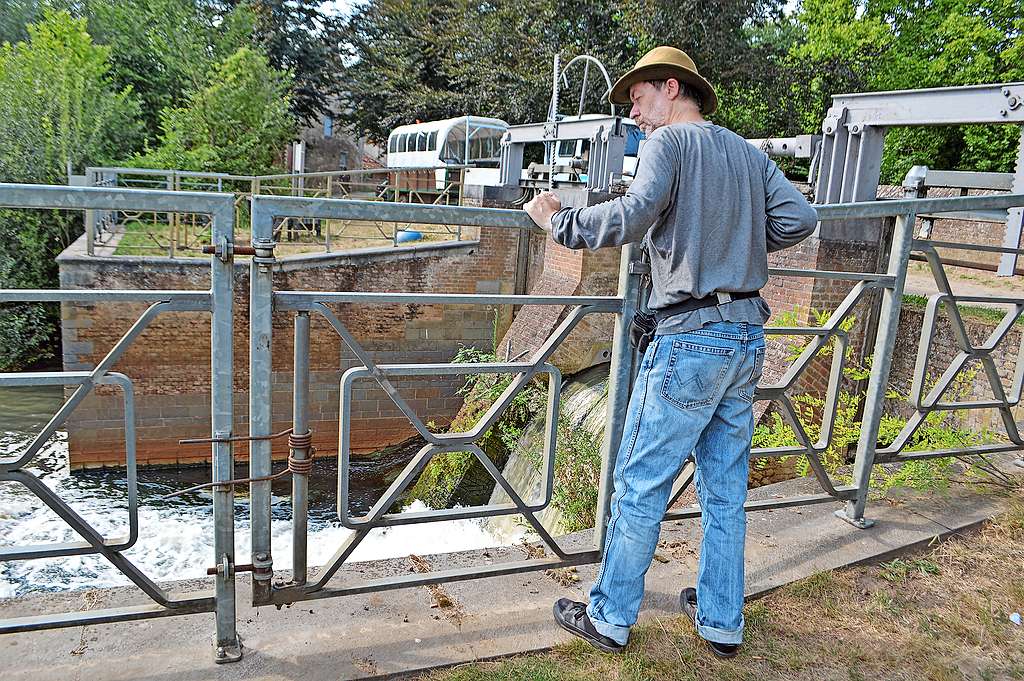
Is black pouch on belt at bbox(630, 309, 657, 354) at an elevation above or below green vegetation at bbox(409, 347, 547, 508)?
above

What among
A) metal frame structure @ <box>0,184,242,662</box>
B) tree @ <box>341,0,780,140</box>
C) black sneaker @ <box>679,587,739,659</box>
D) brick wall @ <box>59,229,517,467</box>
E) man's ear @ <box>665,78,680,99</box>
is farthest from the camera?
tree @ <box>341,0,780,140</box>

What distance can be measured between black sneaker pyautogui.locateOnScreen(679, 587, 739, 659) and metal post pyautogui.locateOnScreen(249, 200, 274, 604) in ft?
4.61

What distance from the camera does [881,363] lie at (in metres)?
3.41

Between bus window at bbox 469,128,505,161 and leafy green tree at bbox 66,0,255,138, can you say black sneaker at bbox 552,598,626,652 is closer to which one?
bus window at bbox 469,128,505,161

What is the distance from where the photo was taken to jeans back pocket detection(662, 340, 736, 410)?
7.69 feet

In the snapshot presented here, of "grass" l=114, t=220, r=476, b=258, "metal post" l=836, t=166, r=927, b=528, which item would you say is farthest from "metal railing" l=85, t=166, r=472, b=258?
"metal post" l=836, t=166, r=927, b=528

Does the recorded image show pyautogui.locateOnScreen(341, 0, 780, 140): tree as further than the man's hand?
Yes

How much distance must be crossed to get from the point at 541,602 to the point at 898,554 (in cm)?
162

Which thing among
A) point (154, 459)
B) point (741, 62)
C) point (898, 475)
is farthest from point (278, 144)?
point (898, 475)

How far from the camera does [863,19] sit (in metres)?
20.8

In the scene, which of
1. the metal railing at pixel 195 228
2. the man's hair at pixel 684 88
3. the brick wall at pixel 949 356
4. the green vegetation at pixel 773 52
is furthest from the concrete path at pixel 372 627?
the green vegetation at pixel 773 52

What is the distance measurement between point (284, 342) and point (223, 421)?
463 inches

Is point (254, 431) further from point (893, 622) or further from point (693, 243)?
point (893, 622)

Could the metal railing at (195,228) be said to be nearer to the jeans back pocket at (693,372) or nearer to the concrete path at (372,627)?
the concrete path at (372,627)
